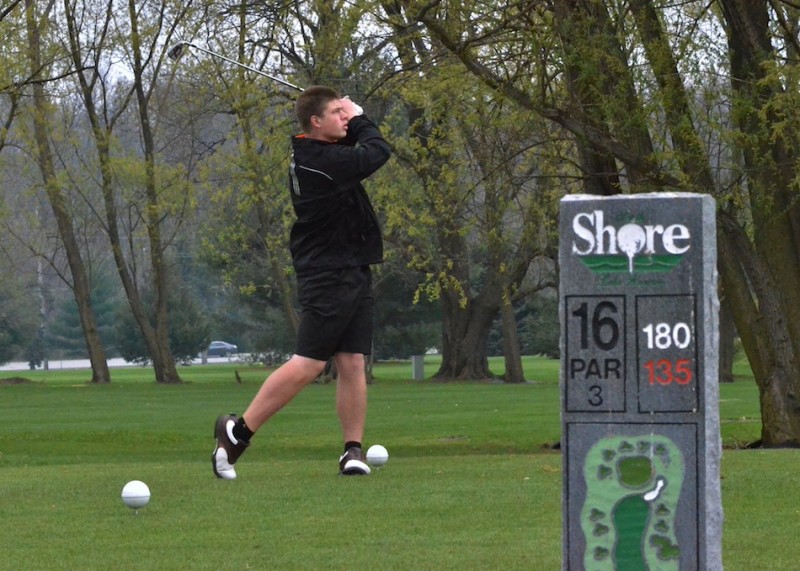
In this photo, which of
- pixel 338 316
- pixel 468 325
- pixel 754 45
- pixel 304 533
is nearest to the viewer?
pixel 304 533

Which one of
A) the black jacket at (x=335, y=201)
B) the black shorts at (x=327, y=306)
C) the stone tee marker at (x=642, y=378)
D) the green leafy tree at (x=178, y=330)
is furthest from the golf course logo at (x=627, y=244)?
the green leafy tree at (x=178, y=330)

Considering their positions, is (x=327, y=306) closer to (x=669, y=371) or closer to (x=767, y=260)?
(x=669, y=371)

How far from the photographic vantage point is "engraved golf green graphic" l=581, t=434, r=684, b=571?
4.41m

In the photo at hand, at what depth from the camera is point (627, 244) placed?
4.41 meters

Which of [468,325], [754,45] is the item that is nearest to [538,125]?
[754,45]

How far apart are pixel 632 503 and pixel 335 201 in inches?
162

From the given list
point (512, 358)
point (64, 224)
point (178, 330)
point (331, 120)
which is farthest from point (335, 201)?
point (178, 330)

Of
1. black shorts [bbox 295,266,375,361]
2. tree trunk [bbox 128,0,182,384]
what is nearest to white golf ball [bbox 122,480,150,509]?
black shorts [bbox 295,266,375,361]

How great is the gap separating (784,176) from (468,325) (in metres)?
31.4

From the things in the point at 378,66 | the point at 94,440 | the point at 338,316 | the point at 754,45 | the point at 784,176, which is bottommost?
the point at 94,440

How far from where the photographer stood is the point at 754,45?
13516mm

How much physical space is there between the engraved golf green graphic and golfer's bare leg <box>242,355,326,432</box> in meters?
3.91

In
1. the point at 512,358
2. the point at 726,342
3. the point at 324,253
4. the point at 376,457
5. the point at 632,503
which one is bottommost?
the point at 376,457

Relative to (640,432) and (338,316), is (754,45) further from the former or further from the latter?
(640,432)
